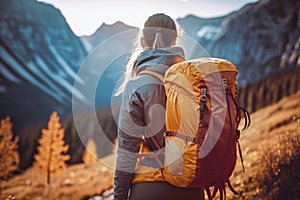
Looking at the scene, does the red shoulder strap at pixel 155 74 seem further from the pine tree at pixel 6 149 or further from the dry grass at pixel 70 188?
the pine tree at pixel 6 149

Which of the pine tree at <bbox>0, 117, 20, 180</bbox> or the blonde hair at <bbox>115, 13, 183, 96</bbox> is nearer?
the blonde hair at <bbox>115, 13, 183, 96</bbox>

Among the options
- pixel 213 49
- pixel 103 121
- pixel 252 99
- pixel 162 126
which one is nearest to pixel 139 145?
pixel 162 126

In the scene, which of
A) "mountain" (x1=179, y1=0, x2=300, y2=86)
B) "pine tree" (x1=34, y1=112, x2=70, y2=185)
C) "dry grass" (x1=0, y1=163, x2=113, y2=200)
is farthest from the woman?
"mountain" (x1=179, y1=0, x2=300, y2=86)

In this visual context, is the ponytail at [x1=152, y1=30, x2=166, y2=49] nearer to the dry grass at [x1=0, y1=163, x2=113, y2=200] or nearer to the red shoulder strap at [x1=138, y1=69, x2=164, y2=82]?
the red shoulder strap at [x1=138, y1=69, x2=164, y2=82]

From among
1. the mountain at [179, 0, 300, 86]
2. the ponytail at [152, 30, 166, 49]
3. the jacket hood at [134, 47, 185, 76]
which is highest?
the ponytail at [152, 30, 166, 49]

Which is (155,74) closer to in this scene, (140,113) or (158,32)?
(140,113)

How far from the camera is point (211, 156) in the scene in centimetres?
231

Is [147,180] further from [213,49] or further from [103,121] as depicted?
Answer: [213,49]

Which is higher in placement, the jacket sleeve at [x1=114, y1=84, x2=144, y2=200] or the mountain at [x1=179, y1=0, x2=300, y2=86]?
the jacket sleeve at [x1=114, y1=84, x2=144, y2=200]

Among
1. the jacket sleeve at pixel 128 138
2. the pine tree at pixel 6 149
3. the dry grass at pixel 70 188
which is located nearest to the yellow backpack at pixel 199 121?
the jacket sleeve at pixel 128 138

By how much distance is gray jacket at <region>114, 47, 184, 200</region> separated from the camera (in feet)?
7.98

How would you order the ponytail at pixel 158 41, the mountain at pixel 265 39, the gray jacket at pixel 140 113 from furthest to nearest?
the mountain at pixel 265 39
the ponytail at pixel 158 41
the gray jacket at pixel 140 113

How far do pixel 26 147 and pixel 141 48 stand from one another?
63256 millimetres

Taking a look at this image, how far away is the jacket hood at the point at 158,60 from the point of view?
2.48 meters
